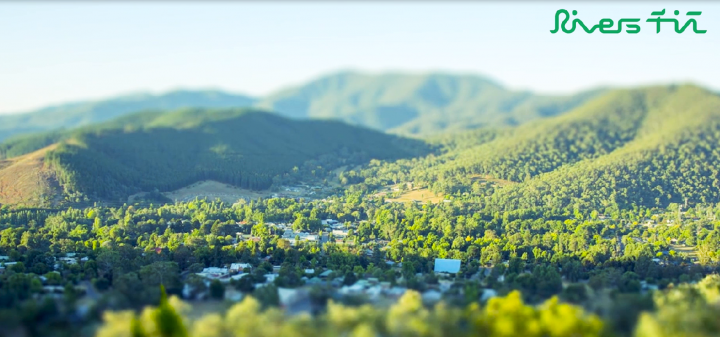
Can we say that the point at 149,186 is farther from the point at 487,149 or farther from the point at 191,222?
the point at 487,149

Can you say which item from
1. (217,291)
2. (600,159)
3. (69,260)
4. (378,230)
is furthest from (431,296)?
(600,159)

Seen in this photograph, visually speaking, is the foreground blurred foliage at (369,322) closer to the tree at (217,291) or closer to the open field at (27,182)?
the tree at (217,291)

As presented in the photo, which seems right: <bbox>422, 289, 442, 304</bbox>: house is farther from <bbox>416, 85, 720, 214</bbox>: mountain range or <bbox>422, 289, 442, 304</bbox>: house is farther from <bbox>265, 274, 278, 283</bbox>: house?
<bbox>416, 85, 720, 214</bbox>: mountain range

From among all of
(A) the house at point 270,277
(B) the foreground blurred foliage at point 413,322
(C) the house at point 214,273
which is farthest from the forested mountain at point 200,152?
(B) the foreground blurred foliage at point 413,322

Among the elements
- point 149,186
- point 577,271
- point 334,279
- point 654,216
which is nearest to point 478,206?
point 654,216

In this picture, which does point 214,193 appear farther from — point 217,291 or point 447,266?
point 217,291
